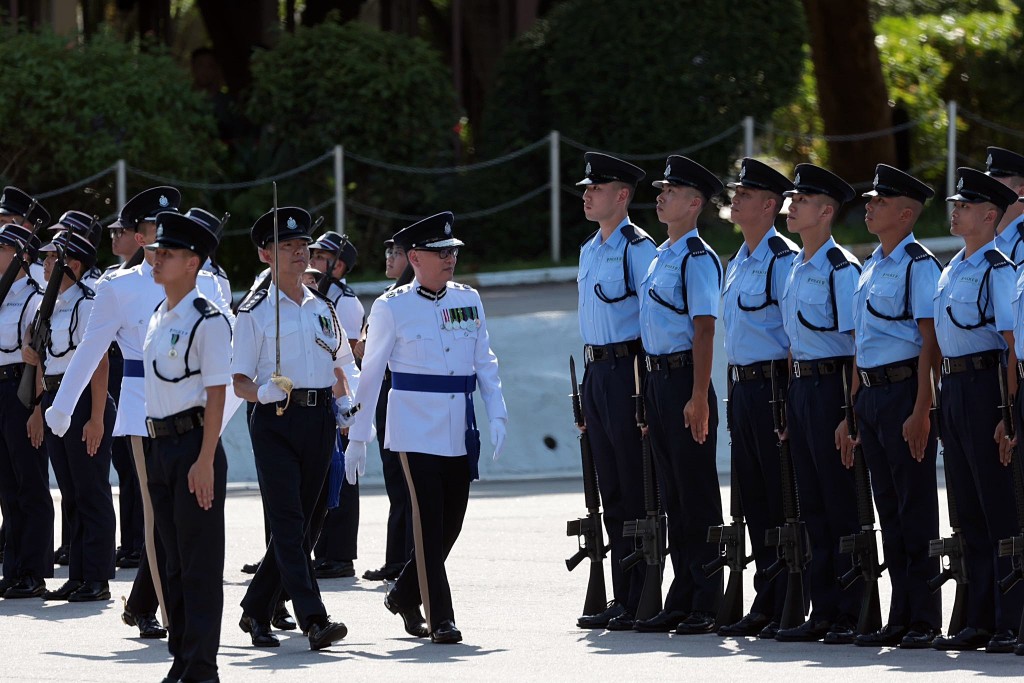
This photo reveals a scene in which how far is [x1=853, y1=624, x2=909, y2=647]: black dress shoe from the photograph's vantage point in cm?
877

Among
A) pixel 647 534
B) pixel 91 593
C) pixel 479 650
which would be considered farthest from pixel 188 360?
pixel 91 593

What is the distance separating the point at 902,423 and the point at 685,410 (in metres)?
1.07

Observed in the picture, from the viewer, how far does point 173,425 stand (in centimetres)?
762

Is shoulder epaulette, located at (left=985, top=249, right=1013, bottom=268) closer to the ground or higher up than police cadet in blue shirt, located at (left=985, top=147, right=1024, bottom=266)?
closer to the ground

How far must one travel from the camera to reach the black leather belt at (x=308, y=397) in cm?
878

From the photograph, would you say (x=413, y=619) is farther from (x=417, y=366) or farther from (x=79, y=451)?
(x=79, y=451)

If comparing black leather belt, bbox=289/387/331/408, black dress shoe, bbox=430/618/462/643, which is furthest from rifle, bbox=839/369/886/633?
black leather belt, bbox=289/387/331/408

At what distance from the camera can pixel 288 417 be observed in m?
8.76

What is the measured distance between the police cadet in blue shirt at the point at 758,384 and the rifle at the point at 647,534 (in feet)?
1.26

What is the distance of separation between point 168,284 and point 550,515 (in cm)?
626

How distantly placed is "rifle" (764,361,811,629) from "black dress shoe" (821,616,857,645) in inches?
7.8

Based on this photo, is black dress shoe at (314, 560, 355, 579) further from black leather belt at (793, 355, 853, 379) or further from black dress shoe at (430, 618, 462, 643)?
black leather belt at (793, 355, 853, 379)

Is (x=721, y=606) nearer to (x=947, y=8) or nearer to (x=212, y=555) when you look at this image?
(x=212, y=555)

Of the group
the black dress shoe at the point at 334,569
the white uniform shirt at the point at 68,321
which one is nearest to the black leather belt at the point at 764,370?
the black dress shoe at the point at 334,569
